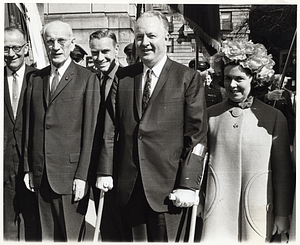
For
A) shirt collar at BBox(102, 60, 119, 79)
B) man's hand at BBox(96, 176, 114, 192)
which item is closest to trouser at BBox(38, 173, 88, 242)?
man's hand at BBox(96, 176, 114, 192)

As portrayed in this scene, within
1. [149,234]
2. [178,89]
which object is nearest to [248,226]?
[149,234]

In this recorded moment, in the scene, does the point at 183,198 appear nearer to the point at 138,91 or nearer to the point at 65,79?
the point at 138,91

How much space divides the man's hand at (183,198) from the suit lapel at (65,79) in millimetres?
1365

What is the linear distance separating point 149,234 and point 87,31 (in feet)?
6.24

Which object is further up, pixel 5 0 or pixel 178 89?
pixel 5 0

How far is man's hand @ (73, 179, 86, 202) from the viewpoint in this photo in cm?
509

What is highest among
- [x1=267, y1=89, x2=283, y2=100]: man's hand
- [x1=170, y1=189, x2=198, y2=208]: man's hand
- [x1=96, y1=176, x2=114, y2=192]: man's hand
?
[x1=267, y1=89, x2=283, y2=100]: man's hand

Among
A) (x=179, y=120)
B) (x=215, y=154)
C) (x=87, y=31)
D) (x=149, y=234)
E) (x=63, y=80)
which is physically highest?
(x=87, y=31)

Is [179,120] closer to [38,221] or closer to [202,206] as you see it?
[202,206]

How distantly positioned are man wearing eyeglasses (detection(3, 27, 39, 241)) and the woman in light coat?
1.62 meters

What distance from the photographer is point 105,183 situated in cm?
507

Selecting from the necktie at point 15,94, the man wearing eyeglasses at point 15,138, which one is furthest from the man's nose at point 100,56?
the necktie at point 15,94

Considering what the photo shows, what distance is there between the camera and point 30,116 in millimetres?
5141

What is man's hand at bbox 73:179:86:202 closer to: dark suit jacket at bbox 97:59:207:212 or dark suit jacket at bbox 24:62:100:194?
dark suit jacket at bbox 24:62:100:194
